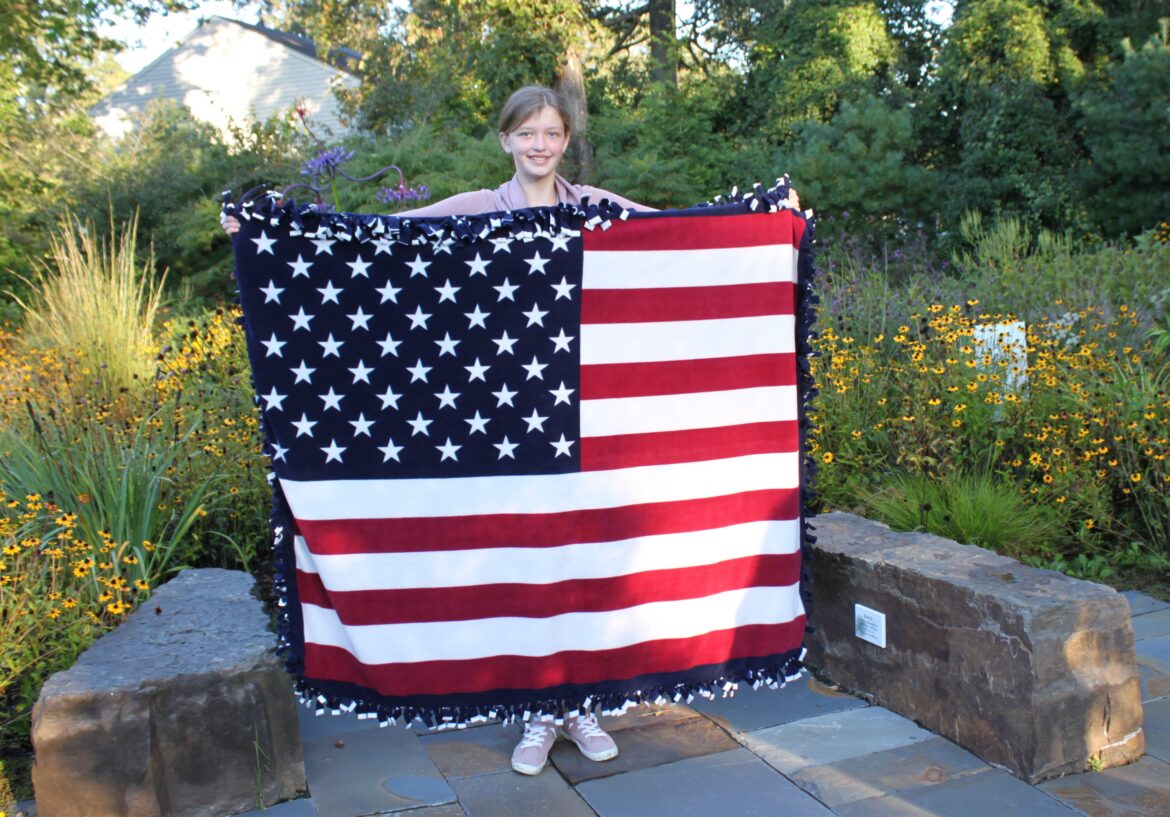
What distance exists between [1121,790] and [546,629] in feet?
5.15

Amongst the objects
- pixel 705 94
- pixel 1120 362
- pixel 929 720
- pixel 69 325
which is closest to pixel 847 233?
pixel 705 94

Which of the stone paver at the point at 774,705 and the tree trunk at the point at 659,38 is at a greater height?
the tree trunk at the point at 659,38

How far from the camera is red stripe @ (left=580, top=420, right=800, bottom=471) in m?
2.72

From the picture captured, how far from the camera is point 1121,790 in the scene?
2625mm

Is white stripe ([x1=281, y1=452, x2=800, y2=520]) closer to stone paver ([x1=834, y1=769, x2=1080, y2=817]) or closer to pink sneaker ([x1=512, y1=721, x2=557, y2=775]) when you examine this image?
pink sneaker ([x1=512, y1=721, x2=557, y2=775])

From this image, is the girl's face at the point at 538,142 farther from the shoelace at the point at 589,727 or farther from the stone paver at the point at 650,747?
the stone paver at the point at 650,747

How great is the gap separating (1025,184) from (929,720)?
38.0 ft

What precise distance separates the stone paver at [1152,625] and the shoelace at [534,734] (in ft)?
7.20

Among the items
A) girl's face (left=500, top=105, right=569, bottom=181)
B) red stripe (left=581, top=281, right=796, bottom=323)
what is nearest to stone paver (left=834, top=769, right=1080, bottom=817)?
red stripe (left=581, top=281, right=796, bottom=323)

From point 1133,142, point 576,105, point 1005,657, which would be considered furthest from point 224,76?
point 1005,657

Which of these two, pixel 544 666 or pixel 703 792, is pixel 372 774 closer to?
pixel 544 666

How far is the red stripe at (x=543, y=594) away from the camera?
266 cm

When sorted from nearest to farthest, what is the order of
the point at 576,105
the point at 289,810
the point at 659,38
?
the point at 289,810 → the point at 576,105 → the point at 659,38

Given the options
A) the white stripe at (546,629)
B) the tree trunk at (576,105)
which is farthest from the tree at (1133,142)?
the white stripe at (546,629)
